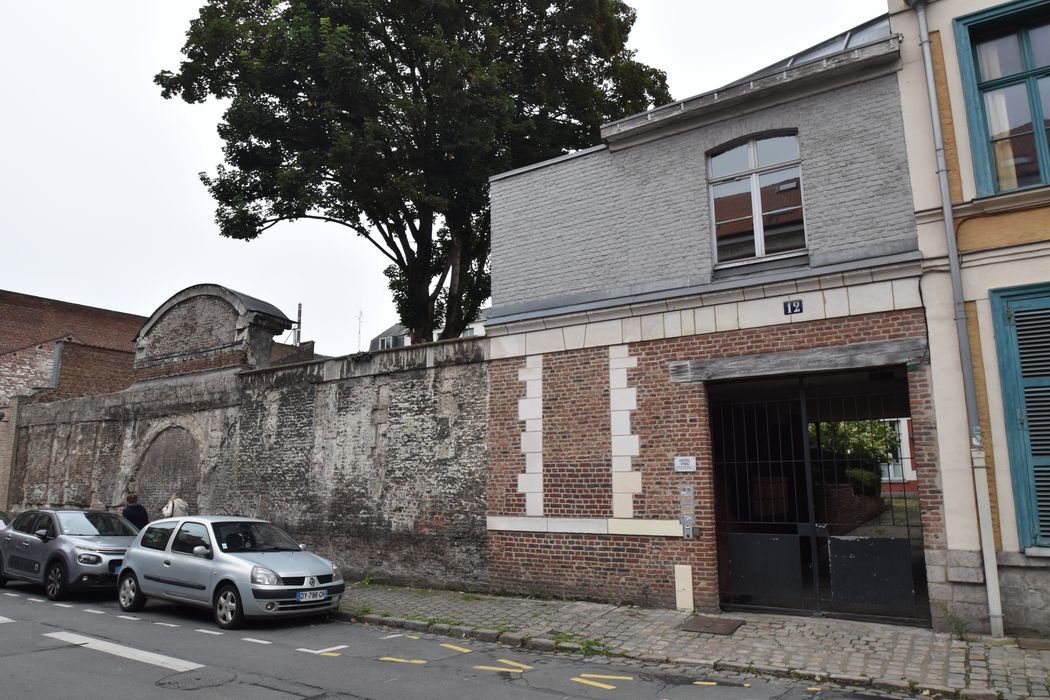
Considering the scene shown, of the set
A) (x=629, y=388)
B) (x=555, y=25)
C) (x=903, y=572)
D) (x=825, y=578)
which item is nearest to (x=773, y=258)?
(x=629, y=388)

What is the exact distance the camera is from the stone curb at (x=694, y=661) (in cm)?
648

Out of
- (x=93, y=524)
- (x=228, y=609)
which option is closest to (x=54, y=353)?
(x=93, y=524)

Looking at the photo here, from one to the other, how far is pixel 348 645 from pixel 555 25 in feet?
50.6

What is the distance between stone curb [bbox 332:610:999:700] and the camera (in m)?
6.48

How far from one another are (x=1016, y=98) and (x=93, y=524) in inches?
643

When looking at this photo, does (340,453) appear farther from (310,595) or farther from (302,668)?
(302,668)

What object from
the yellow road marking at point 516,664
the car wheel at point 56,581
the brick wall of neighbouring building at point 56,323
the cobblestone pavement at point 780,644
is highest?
the brick wall of neighbouring building at point 56,323

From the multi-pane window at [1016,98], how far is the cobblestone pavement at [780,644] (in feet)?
18.1

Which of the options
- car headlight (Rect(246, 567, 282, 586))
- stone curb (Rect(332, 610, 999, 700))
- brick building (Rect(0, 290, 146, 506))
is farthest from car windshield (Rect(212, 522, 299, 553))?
brick building (Rect(0, 290, 146, 506))

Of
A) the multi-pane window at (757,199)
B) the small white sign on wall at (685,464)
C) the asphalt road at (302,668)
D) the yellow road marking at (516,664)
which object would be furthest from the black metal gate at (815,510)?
the yellow road marking at (516,664)

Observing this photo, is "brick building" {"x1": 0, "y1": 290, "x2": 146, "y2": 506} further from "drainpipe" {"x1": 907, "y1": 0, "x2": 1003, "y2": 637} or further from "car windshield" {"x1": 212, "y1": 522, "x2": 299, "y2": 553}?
"drainpipe" {"x1": 907, "y1": 0, "x2": 1003, "y2": 637}

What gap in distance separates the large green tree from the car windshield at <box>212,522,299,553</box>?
26.8 ft

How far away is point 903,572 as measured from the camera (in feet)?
29.0

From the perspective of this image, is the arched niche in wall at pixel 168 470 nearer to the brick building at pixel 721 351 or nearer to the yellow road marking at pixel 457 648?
the brick building at pixel 721 351
